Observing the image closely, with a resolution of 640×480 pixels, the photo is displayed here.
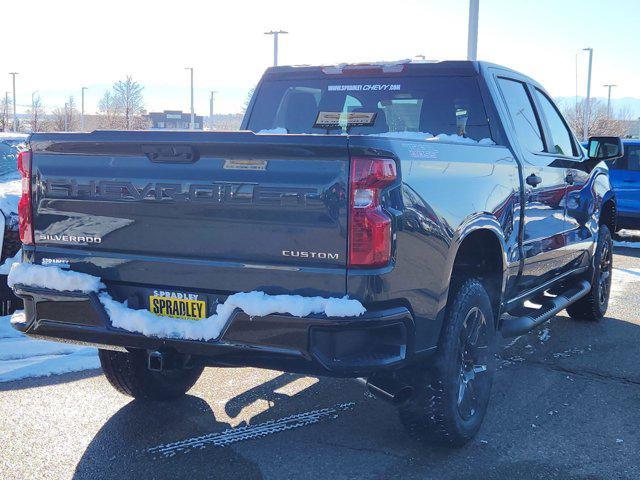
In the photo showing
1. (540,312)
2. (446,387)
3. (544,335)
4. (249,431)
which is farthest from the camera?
(544,335)

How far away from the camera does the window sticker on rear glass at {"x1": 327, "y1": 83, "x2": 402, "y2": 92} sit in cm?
543

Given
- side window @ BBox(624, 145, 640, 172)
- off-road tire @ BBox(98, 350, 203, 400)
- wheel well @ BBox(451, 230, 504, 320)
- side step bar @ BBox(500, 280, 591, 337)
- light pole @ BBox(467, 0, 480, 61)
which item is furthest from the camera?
side window @ BBox(624, 145, 640, 172)

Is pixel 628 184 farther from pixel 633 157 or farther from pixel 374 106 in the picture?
pixel 374 106

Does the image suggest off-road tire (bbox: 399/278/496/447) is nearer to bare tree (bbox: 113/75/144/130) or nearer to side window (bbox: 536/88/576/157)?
side window (bbox: 536/88/576/157)

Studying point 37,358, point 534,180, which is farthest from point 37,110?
point 534,180

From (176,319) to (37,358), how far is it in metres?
2.66

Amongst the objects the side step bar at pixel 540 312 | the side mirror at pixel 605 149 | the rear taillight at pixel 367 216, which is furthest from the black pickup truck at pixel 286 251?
the side mirror at pixel 605 149

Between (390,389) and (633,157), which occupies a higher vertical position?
(633,157)

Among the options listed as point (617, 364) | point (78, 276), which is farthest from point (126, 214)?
point (617, 364)

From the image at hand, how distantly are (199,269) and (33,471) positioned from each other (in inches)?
53.1

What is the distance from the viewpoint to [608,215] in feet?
25.7

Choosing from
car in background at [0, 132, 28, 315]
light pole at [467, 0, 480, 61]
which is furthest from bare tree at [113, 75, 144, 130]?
car in background at [0, 132, 28, 315]

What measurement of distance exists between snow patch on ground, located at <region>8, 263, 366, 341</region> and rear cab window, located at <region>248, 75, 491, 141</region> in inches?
80.8

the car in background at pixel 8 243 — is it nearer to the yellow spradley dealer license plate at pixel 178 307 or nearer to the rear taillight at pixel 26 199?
the rear taillight at pixel 26 199
